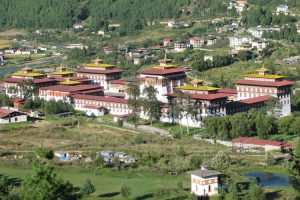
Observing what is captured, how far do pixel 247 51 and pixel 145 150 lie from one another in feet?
116

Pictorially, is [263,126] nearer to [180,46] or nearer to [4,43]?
[180,46]

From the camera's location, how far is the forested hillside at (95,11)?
105 m

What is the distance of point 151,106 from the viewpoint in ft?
155

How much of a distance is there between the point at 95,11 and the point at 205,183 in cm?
8982

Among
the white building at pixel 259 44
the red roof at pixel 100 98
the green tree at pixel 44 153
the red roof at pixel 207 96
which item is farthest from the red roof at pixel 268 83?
the white building at pixel 259 44

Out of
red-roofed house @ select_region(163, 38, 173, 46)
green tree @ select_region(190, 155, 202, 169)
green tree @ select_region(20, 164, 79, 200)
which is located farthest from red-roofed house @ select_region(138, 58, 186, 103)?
red-roofed house @ select_region(163, 38, 173, 46)

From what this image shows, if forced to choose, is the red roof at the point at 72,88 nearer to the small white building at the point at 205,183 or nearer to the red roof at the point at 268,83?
the red roof at the point at 268,83

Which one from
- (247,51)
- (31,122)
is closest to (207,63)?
(247,51)

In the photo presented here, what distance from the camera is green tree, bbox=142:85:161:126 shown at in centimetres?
4728

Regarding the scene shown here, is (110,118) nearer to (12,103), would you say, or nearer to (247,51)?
(12,103)

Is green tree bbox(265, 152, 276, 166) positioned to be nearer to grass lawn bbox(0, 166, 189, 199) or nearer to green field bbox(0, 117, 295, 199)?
green field bbox(0, 117, 295, 199)

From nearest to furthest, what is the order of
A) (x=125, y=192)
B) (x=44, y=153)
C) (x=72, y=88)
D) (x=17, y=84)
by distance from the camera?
(x=125, y=192) < (x=44, y=153) < (x=72, y=88) < (x=17, y=84)

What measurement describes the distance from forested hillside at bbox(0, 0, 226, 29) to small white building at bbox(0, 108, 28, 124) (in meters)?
53.5

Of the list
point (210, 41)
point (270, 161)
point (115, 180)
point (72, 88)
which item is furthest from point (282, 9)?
point (115, 180)
